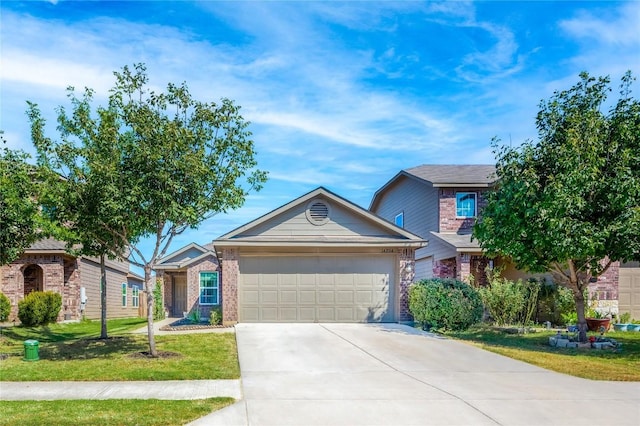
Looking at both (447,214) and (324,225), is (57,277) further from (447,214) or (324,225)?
(447,214)

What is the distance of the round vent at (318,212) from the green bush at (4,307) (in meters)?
12.1

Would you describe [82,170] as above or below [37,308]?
above

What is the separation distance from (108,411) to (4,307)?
16361 millimetres

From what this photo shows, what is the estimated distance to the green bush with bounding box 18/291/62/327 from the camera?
2061cm

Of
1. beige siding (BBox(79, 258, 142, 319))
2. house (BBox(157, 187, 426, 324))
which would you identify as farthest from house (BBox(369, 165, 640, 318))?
beige siding (BBox(79, 258, 142, 319))

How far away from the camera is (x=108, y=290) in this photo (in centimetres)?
2933

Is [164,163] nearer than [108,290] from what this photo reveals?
Yes

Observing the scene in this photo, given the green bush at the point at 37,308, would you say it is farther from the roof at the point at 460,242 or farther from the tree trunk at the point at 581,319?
the tree trunk at the point at 581,319

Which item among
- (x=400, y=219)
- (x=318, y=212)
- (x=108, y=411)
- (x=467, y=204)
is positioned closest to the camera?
(x=108, y=411)

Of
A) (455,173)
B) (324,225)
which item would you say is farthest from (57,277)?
(455,173)

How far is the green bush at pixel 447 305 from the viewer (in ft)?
55.6

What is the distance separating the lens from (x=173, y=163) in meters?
11.6

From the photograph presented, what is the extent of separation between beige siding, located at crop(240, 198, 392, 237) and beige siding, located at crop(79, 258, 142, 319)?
11102 mm

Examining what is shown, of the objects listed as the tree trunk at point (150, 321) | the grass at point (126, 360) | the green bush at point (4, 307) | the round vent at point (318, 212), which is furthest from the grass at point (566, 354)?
the green bush at point (4, 307)
